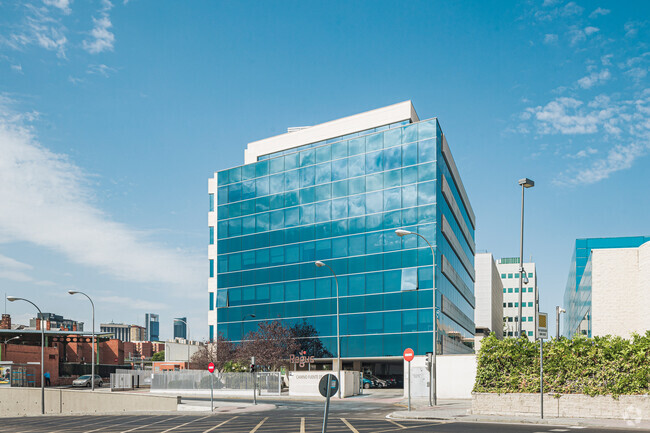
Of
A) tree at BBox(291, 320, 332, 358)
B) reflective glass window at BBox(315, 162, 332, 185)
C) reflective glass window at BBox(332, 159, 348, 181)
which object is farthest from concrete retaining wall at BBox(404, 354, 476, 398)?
reflective glass window at BBox(315, 162, 332, 185)

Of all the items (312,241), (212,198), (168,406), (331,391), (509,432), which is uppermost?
(212,198)

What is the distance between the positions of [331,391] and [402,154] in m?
49.7

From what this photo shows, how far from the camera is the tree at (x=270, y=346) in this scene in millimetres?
60031

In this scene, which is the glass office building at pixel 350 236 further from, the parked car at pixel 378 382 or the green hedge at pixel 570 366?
the green hedge at pixel 570 366

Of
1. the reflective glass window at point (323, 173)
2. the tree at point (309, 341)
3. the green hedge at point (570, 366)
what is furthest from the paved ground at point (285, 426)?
the reflective glass window at point (323, 173)

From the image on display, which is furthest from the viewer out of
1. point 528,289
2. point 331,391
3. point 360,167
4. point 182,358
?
point 528,289

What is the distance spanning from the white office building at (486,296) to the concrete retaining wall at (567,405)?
96078 millimetres

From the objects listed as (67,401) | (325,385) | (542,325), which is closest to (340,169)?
(67,401)

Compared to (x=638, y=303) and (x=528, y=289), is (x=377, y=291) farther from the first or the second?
(x=528, y=289)

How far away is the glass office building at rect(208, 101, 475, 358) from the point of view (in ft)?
195

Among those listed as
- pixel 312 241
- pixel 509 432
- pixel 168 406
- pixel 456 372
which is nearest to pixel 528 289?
pixel 312 241

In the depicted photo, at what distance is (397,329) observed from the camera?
59.3m

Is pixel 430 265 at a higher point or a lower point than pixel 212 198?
lower

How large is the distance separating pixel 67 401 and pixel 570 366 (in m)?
38.5
